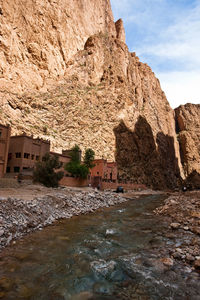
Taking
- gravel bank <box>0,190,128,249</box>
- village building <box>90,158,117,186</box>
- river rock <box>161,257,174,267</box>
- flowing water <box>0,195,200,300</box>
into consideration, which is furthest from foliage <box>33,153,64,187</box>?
village building <box>90,158,117,186</box>

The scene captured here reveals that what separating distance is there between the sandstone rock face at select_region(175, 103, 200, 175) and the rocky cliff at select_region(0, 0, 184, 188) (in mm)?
29833

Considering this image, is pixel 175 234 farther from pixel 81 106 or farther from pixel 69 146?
pixel 81 106

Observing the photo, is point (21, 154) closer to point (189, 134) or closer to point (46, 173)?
point (46, 173)

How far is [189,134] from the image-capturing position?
14088cm

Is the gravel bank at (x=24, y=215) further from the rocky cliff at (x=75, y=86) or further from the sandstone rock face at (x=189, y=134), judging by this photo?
the sandstone rock face at (x=189, y=134)

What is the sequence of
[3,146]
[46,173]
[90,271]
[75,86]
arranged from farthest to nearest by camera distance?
[75,86], [3,146], [46,173], [90,271]

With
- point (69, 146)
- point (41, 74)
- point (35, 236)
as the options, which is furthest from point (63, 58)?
point (35, 236)

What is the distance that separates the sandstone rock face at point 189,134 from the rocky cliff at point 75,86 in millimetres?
29833

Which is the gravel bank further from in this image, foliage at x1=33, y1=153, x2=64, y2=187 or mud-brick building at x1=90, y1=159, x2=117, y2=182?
mud-brick building at x1=90, y1=159, x2=117, y2=182

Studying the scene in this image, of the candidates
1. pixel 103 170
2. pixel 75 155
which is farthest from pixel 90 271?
pixel 103 170

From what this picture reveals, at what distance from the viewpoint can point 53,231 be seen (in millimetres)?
11555

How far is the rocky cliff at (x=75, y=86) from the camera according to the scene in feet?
186

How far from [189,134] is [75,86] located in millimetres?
100561

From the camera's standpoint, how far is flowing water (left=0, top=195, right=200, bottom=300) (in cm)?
558
